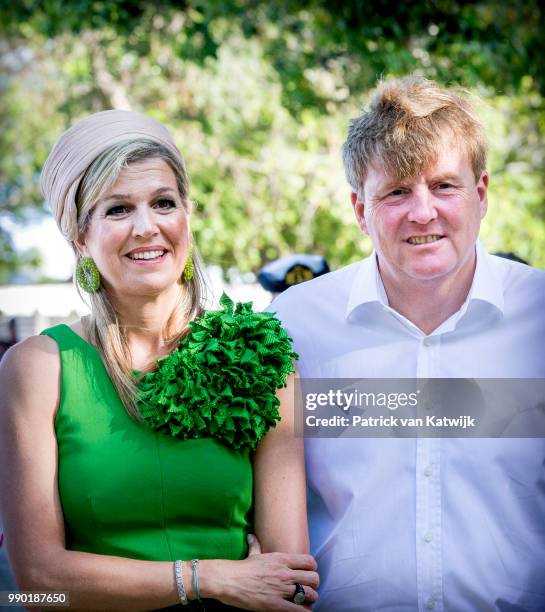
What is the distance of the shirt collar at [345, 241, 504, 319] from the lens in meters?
2.51

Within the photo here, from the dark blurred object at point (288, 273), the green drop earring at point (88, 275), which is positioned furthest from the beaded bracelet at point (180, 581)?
the dark blurred object at point (288, 273)

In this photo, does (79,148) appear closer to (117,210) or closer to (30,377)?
(117,210)

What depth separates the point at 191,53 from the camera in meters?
6.38

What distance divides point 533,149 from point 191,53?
7.98m

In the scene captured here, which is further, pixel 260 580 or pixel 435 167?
pixel 435 167

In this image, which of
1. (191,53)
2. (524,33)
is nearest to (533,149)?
(524,33)

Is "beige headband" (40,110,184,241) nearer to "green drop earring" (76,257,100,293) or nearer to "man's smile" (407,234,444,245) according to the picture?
"green drop earring" (76,257,100,293)

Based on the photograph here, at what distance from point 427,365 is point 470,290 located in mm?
274

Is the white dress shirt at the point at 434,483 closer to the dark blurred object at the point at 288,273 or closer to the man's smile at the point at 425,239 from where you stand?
the man's smile at the point at 425,239

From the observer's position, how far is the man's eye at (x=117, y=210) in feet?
7.81

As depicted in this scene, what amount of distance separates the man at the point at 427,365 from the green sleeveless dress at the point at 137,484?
0.36m

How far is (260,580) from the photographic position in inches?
86.4

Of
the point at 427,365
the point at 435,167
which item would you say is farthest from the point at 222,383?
the point at 435,167

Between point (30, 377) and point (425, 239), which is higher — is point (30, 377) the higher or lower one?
the lower one
